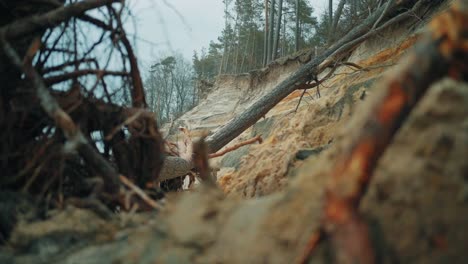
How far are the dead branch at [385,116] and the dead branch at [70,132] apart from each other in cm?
120

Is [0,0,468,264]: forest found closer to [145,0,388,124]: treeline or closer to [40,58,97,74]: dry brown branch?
[40,58,97,74]: dry brown branch

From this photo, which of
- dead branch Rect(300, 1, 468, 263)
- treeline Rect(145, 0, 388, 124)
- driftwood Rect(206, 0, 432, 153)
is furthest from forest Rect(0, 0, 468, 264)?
treeline Rect(145, 0, 388, 124)

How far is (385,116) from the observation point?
3.96ft

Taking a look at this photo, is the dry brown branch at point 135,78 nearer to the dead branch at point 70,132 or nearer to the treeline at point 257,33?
the dead branch at point 70,132

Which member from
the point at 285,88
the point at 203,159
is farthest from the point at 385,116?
the point at 285,88

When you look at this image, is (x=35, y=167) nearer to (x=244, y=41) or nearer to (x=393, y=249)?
(x=393, y=249)

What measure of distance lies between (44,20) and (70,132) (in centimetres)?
89

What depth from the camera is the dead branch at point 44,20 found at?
2.28 metres

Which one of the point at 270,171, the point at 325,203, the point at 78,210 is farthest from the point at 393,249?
the point at 270,171

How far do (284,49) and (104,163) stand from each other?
36.3 meters

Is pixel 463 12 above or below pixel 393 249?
above

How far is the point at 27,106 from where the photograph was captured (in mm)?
2154

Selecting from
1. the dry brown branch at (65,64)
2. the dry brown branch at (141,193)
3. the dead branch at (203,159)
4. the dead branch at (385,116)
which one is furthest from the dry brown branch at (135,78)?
the dead branch at (385,116)

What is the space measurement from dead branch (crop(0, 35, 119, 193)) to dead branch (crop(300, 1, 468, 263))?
3.95 feet
